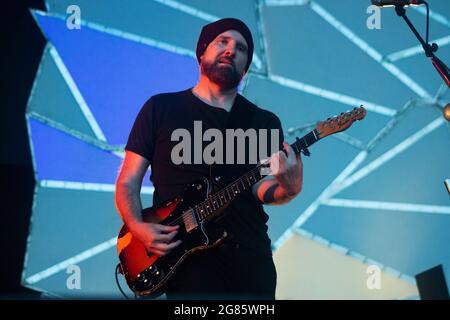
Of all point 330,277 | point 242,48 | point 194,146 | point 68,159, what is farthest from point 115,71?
point 330,277

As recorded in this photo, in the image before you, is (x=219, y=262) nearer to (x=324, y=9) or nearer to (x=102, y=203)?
(x=102, y=203)

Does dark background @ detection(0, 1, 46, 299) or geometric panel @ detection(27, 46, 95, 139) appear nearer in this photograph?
dark background @ detection(0, 1, 46, 299)

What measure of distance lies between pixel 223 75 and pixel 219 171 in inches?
18.6

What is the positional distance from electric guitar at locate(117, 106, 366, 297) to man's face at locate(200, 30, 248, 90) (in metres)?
0.44

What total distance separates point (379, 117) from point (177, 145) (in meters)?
1.34

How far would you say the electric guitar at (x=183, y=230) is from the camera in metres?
2.21

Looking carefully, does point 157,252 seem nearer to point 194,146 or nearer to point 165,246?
point 165,246

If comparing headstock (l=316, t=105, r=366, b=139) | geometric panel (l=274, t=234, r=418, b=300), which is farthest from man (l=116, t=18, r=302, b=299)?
geometric panel (l=274, t=234, r=418, b=300)

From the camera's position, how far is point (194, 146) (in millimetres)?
2357

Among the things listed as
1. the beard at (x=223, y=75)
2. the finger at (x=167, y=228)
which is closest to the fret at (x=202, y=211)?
the finger at (x=167, y=228)

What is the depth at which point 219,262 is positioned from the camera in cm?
218

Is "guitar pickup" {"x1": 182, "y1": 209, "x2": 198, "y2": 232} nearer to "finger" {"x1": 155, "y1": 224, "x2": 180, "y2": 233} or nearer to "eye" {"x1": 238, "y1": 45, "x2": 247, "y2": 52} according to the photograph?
"finger" {"x1": 155, "y1": 224, "x2": 180, "y2": 233}

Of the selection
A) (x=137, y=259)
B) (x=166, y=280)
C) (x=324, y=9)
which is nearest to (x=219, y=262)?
(x=166, y=280)

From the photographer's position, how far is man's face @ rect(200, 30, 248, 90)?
2.51 meters
